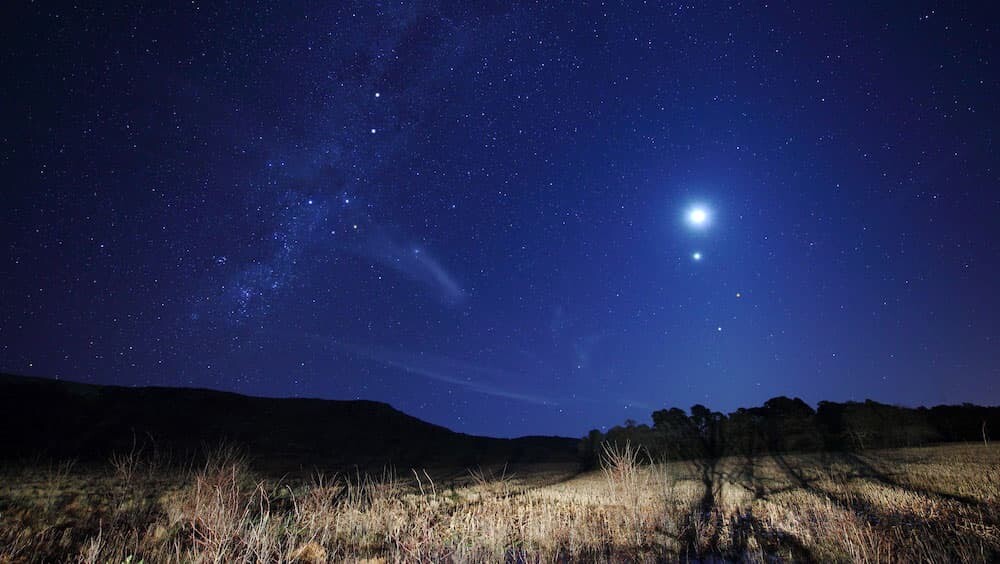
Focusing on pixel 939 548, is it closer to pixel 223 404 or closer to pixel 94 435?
pixel 94 435

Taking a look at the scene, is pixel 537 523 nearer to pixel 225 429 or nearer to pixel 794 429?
pixel 794 429

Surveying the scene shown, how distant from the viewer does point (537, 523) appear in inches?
391

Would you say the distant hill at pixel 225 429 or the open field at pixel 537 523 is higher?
the distant hill at pixel 225 429

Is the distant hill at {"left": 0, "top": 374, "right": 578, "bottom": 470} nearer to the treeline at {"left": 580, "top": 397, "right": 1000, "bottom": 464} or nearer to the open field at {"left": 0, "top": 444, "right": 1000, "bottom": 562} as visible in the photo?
the treeline at {"left": 580, "top": 397, "right": 1000, "bottom": 464}

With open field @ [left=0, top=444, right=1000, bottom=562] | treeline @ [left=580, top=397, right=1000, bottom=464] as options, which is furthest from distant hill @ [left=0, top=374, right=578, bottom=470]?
open field @ [left=0, top=444, right=1000, bottom=562]

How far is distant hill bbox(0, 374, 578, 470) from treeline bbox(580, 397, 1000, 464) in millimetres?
16232

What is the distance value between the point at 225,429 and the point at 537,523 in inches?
2362

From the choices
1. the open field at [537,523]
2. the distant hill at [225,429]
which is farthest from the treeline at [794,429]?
the open field at [537,523]

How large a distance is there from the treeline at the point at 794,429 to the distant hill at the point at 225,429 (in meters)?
16.2

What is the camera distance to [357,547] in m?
8.70

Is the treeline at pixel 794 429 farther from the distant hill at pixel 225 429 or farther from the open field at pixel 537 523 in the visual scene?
the open field at pixel 537 523

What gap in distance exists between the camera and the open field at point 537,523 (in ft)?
23.5

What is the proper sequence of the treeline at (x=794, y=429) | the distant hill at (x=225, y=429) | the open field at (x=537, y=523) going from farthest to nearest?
the distant hill at (x=225, y=429) < the treeline at (x=794, y=429) < the open field at (x=537, y=523)

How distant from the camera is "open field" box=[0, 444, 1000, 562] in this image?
7156mm
